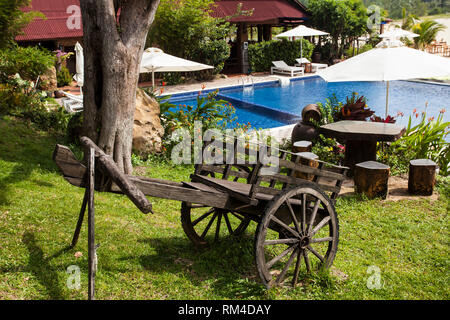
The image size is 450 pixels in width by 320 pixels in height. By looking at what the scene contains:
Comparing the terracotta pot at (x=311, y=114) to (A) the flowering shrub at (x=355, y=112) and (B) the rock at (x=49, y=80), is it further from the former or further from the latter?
(B) the rock at (x=49, y=80)

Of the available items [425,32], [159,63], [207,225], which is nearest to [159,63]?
[159,63]

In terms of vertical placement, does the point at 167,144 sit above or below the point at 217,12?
below

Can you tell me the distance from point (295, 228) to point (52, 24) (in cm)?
1907

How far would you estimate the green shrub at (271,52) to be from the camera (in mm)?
24359

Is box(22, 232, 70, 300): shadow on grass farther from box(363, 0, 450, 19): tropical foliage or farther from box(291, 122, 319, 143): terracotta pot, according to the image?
box(363, 0, 450, 19): tropical foliage

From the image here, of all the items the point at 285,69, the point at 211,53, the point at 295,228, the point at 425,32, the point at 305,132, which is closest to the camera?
Answer: the point at 295,228

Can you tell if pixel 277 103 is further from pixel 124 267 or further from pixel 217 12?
pixel 124 267

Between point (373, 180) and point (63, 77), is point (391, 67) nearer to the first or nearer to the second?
point (373, 180)

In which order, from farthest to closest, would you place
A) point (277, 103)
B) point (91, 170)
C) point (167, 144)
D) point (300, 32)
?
point (300, 32)
point (277, 103)
point (167, 144)
point (91, 170)

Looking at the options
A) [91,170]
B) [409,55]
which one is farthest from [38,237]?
[409,55]

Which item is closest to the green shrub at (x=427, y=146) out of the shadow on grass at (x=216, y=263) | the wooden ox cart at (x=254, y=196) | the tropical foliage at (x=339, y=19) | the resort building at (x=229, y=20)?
the wooden ox cart at (x=254, y=196)

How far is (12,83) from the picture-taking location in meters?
12.0

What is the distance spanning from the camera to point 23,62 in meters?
13.8

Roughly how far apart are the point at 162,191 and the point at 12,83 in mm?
9384
